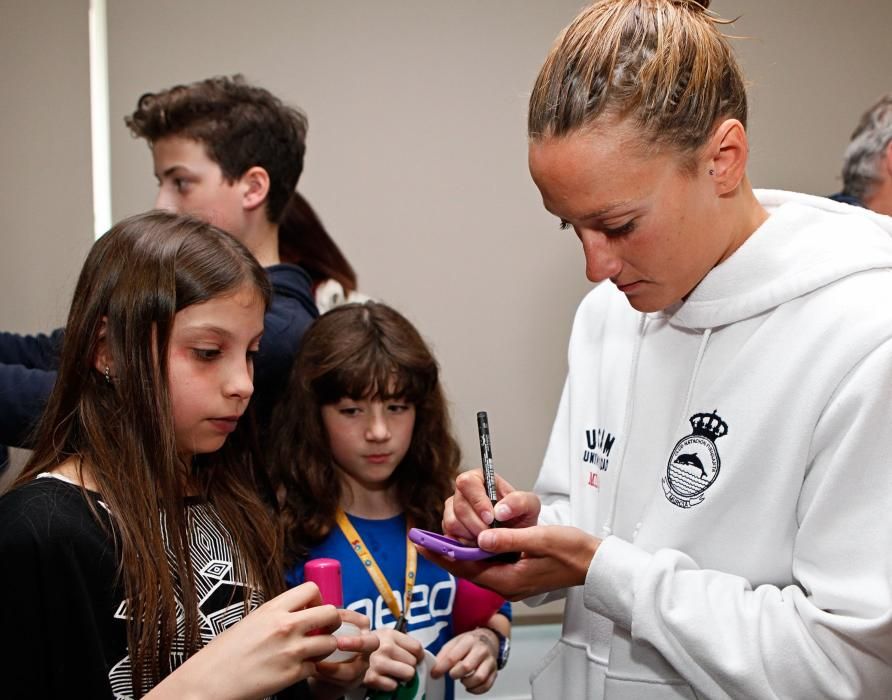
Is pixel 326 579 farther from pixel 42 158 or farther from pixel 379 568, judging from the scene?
pixel 42 158

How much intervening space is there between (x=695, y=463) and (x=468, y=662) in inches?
28.4

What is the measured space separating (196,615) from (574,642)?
0.57 m

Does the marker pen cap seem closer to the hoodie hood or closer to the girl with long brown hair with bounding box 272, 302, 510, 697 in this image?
the girl with long brown hair with bounding box 272, 302, 510, 697

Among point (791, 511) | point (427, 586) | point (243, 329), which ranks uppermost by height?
point (243, 329)

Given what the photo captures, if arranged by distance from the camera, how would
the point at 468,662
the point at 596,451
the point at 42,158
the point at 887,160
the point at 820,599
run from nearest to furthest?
the point at 820,599
the point at 596,451
the point at 468,662
the point at 887,160
the point at 42,158

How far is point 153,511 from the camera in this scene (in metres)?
1.23

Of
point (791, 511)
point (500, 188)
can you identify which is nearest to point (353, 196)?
point (500, 188)

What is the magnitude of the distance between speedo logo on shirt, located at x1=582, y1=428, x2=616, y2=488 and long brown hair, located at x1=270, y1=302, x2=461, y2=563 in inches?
22.0

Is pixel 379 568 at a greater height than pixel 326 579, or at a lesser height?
lesser

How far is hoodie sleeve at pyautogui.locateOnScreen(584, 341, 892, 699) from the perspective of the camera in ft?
3.33

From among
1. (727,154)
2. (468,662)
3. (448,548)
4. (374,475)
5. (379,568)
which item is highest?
(727,154)

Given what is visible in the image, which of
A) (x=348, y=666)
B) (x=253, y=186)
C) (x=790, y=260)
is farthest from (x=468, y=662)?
(x=253, y=186)

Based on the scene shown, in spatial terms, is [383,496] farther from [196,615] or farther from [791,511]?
[791,511]

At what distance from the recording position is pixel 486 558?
4.15ft
